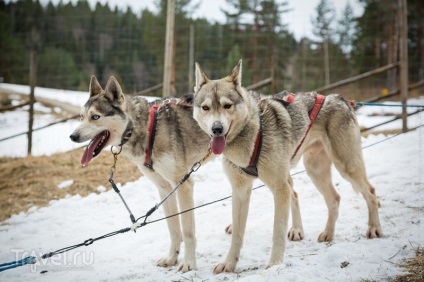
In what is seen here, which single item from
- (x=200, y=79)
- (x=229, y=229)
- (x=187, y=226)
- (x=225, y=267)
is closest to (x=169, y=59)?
(x=200, y=79)

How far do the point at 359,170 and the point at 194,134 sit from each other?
1.88 meters

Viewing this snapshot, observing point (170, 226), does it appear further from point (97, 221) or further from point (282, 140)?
point (97, 221)

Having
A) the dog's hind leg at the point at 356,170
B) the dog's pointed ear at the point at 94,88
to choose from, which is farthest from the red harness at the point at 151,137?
the dog's hind leg at the point at 356,170

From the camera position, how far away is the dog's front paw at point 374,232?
3.46 metres

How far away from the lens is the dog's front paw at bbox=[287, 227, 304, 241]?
3814mm

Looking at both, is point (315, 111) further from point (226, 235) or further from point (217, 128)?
point (226, 235)

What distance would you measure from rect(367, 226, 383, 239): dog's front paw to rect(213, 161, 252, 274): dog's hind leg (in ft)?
4.63

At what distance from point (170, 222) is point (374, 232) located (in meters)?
2.20

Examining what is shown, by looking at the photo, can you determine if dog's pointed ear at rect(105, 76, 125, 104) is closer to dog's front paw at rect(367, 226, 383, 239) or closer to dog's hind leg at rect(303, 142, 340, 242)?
dog's hind leg at rect(303, 142, 340, 242)

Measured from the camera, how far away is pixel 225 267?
3064 mm

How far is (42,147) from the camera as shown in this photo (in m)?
11.2

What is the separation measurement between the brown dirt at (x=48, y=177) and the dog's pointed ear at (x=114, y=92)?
315cm

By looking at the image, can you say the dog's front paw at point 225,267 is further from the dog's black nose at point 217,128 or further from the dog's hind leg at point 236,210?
the dog's black nose at point 217,128

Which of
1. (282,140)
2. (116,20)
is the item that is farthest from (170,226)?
(116,20)
